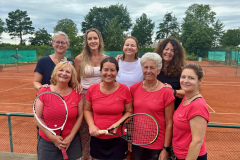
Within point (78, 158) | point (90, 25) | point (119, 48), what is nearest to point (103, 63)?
point (78, 158)

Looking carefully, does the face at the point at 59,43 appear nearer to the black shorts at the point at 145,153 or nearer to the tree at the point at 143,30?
the black shorts at the point at 145,153

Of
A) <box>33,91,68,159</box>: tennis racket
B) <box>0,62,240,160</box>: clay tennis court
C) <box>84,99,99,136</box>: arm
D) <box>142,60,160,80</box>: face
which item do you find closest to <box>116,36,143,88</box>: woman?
<box>142,60,160,80</box>: face

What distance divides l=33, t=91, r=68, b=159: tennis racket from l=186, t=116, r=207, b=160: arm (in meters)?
1.58

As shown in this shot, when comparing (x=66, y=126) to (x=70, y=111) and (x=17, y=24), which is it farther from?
(x=17, y=24)

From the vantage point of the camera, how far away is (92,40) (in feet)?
11.7

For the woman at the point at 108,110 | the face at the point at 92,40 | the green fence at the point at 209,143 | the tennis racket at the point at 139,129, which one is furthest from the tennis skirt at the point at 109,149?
the green fence at the point at 209,143

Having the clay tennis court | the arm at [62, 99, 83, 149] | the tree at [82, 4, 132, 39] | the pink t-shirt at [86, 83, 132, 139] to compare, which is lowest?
the clay tennis court

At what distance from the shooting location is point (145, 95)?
8.94ft

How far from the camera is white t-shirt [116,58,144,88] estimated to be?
3.37m

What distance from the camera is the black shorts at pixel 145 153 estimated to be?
107 inches

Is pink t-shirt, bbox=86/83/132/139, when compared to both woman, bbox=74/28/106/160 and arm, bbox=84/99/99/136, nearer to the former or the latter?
arm, bbox=84/99/99/136

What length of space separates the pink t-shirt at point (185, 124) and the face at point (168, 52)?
3.37 feet

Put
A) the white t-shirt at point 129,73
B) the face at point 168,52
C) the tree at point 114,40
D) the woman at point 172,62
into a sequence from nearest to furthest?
the woman at point 172,62, the face at point 168,52, the white t-shirt at point 129,73, the tree at point 114,40

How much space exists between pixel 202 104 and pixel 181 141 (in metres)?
0.52
